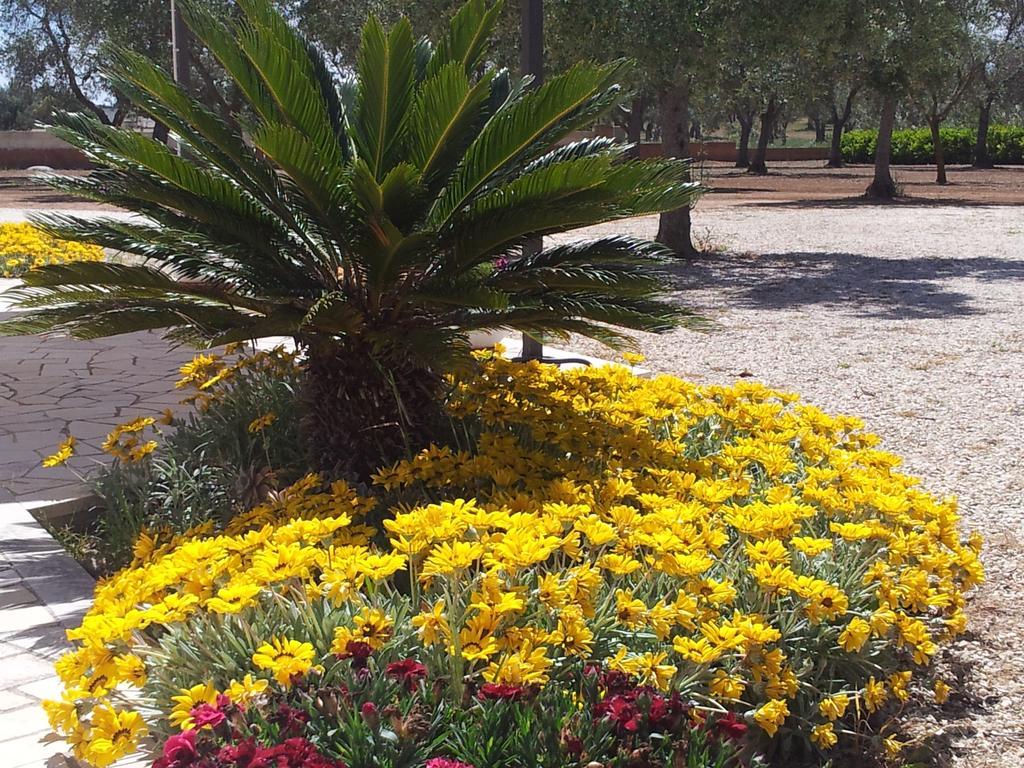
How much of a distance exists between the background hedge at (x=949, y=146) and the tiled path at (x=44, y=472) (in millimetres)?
47711

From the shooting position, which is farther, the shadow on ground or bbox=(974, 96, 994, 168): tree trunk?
bbox=(974, 96, 994, 168): tree trunk

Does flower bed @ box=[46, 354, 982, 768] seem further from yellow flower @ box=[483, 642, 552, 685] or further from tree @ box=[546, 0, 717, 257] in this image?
tree @ box=[546, 0, 717, 257]

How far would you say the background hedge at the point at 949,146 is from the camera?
48125mm

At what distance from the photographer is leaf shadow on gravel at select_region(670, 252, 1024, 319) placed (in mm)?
11359

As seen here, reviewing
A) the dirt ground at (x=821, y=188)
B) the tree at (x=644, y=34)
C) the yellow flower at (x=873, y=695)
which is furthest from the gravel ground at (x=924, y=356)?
the dirt ground at (x=821, y=188)

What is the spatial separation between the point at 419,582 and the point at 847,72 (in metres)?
17.9

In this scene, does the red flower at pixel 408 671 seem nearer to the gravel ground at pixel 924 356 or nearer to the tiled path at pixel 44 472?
the tiled path at pixel 44 472

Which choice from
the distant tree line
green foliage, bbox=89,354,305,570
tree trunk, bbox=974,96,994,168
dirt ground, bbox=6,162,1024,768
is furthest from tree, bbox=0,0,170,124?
tree trunk, bbox=974,96,994,168

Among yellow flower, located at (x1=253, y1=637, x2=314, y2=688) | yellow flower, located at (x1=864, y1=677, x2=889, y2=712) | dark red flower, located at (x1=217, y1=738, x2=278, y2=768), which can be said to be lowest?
yellow flower, located at (x1=864, y1=677, x2=889, y2=712)

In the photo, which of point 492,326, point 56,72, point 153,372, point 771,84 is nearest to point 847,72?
point 771,84

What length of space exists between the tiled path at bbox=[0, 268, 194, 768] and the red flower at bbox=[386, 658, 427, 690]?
0.88m

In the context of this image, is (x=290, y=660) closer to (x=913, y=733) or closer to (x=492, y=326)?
(x=913, y=733)

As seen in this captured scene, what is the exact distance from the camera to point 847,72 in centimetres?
1870

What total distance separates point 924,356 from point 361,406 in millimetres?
5740
